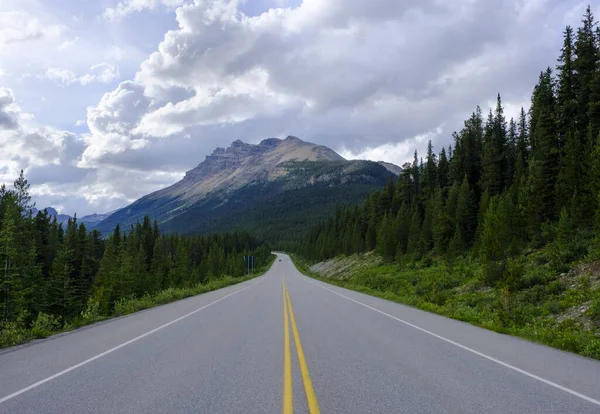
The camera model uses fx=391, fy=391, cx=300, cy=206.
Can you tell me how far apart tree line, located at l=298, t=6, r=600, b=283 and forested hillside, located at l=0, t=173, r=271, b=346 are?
2147 cm

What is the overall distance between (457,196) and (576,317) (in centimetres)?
3695

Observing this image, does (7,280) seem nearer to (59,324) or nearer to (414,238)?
(59,324)

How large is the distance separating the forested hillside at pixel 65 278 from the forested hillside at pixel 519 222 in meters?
15.8

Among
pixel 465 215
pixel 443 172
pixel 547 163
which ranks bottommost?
pixel 465 215

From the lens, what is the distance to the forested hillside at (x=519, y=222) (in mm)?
17266

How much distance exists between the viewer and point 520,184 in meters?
39.4

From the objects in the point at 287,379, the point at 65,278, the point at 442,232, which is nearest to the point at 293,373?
the point at 287,379

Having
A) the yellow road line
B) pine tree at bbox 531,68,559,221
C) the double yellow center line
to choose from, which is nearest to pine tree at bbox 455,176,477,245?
pine tree at bbox 531,68,559,221

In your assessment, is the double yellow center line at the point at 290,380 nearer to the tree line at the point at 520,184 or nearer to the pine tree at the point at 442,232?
the tree line at the point at 520,184

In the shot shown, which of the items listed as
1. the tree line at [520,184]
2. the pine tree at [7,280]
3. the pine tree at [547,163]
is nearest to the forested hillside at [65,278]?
the pine tree at [7,280]

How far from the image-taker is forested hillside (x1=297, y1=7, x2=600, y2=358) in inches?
680

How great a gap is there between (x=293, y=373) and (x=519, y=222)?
32068 millimetres

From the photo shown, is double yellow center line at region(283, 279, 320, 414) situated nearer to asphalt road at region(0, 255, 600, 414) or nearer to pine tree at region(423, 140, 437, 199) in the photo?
asphalt road at region(0, 255, 600, 414)

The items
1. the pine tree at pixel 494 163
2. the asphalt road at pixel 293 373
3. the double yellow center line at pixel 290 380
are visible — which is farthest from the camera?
the pine tree at pixel 494 163
